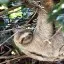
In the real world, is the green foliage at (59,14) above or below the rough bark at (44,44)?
above

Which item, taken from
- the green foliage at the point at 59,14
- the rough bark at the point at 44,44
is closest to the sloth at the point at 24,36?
the rough bark at the point at 44,44

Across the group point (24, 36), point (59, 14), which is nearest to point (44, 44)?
point (24, 36)

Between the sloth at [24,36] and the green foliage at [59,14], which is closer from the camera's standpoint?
the green foliage at [59,14]

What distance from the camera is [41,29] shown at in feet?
4.78

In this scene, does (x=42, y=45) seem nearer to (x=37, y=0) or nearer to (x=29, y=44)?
(x=29, y=44)

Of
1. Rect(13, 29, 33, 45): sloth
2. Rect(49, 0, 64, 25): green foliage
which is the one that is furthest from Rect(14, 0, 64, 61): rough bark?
Rect(49, 0, 64, 25): green foliage

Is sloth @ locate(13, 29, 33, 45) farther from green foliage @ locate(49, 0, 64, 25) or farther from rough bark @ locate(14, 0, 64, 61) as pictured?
green foliage @ locate(49, 0, 64, 25)

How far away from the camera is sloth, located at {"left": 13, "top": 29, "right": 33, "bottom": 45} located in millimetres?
1409

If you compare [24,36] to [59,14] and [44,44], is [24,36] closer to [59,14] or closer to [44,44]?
[44,44]

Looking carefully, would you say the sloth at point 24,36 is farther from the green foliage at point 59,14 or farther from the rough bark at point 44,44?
the green foliage at point 59,14

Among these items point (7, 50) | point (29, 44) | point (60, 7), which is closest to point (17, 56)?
point (7, 50)

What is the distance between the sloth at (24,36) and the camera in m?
1.41

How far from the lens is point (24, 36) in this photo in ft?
4.59

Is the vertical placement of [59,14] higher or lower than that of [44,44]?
higher
